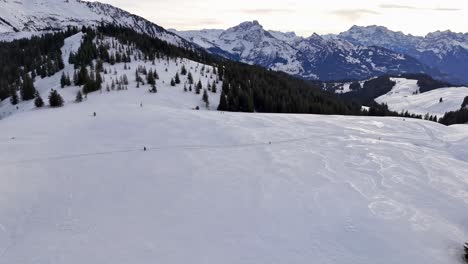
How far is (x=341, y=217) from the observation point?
13.3 meters

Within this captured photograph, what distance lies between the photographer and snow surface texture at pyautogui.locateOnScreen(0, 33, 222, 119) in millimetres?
61781

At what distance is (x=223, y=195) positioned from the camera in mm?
14750

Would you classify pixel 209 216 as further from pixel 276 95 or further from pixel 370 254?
pixel 276 95

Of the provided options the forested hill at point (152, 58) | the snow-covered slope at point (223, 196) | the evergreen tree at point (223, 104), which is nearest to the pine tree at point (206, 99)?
the evergreen tree at point (223, 104)

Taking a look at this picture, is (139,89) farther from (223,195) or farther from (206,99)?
(223,195)

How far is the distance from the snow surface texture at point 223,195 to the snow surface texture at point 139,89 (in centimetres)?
3393

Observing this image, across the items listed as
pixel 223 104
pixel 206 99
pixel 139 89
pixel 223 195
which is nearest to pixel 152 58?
pixel 139 89

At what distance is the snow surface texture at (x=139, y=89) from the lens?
203ft

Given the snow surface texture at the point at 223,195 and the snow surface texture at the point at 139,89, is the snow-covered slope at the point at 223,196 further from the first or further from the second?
the snow surface texture at the point at 139,89

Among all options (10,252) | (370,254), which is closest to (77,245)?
(10,252)

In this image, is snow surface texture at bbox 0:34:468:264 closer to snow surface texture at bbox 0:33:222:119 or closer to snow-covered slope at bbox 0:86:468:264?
snow-covered slope at bbox 0:86:468:264

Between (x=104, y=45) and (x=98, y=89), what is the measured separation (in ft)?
102

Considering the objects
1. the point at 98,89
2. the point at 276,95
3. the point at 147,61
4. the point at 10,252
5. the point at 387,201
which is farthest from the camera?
the point at 147,61

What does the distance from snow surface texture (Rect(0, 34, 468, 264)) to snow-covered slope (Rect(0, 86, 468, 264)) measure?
5 centimetres
